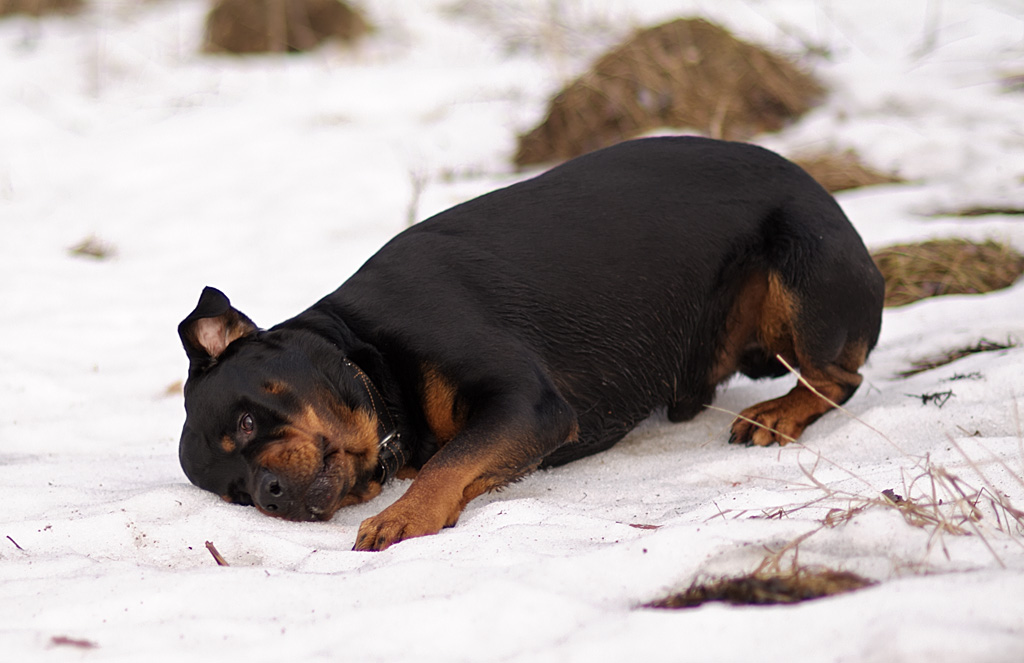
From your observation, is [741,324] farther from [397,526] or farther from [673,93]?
[673,93]

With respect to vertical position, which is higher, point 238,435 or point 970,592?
point 970,592

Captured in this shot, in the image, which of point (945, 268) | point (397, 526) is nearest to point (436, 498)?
point (397, 526)

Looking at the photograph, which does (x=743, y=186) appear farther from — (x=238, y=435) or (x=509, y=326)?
(x=238, y=435)

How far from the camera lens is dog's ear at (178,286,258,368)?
2.92 m

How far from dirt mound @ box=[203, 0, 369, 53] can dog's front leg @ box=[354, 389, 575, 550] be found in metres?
8.56

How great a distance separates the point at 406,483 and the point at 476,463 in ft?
1.86

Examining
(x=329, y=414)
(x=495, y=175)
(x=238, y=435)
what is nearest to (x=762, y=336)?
(x=329, y=414)

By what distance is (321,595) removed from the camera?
2090 millimetres

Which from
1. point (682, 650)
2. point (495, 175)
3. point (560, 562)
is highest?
point (682, 650)

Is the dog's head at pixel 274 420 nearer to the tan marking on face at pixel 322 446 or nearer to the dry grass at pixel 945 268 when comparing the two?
the tan marking on face at pixel 322 446

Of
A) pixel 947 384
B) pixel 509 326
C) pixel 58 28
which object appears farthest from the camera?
pixel 58 28

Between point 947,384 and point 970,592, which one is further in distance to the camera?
point 947,384

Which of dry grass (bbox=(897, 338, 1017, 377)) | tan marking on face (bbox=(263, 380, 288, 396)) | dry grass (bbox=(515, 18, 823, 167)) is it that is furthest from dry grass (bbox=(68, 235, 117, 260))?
dry grass (bbox=(897, 338, 1017, 377))

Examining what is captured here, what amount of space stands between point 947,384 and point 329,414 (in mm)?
2236
